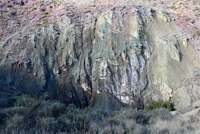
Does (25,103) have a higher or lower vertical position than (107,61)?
lower

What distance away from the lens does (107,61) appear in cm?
2375

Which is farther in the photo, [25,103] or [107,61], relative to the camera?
[107,61]

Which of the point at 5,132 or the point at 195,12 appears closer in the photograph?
the point at 5,132

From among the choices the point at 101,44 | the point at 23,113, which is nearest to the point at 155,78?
the point at 101,44

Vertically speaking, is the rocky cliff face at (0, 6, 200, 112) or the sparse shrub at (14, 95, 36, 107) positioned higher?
the rocky cliff face at (0, 6, 200, 112)

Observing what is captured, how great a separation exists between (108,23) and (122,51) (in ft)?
16.4

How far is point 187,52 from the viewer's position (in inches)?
958

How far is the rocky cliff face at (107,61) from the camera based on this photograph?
2216cm

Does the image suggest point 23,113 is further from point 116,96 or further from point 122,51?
point 122,51

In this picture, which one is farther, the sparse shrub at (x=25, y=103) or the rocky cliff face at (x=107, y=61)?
the rocky cliff face at (x=107, y=61)

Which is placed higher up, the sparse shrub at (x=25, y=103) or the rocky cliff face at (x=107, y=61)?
the rocky cliff face at (x=107, y=61)

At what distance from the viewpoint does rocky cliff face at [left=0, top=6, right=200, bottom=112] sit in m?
22.2

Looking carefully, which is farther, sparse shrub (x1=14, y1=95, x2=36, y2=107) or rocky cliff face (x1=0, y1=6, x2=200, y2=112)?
rocky cliff face (x1=0, y1=6, x2=200, y2=112)

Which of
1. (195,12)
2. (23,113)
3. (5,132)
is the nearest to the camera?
(5,132)
